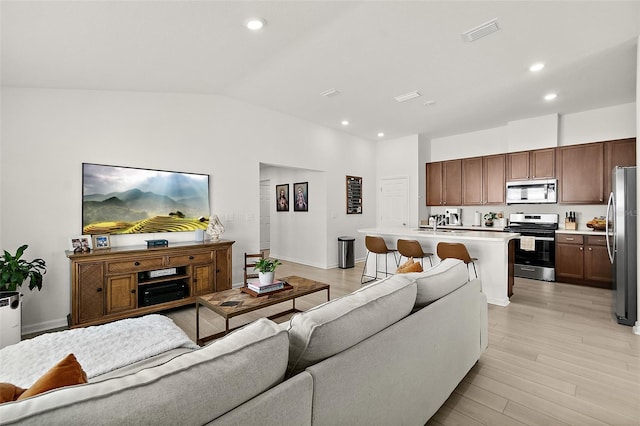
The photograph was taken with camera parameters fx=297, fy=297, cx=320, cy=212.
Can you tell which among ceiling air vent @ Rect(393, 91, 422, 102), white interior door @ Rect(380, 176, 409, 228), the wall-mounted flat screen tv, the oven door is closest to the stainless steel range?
the oven door

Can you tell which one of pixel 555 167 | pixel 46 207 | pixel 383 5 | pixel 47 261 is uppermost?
pixel 383 5

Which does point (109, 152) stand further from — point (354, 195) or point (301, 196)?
point (354, 195)

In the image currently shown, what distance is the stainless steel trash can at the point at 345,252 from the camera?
6.23 metres

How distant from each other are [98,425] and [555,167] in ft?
21.8

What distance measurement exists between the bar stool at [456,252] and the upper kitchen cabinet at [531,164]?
103 inches

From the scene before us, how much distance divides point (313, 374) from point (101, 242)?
3.46 m

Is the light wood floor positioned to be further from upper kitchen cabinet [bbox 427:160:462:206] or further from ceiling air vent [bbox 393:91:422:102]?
ceiling air vent [bbox 393:91:422:102]

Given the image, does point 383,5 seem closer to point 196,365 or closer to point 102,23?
point 102,23

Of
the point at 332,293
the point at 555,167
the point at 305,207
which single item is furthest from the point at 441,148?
the point at 332,293

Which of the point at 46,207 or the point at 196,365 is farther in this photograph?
the point at 46,207

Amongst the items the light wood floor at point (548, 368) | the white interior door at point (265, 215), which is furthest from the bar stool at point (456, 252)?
the white interior door at point (265, 215)

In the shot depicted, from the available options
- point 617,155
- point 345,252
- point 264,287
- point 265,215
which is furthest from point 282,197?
point 617,155

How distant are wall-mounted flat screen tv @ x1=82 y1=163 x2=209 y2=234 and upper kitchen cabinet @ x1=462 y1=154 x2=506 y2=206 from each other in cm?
522

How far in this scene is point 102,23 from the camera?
7.66 feet
